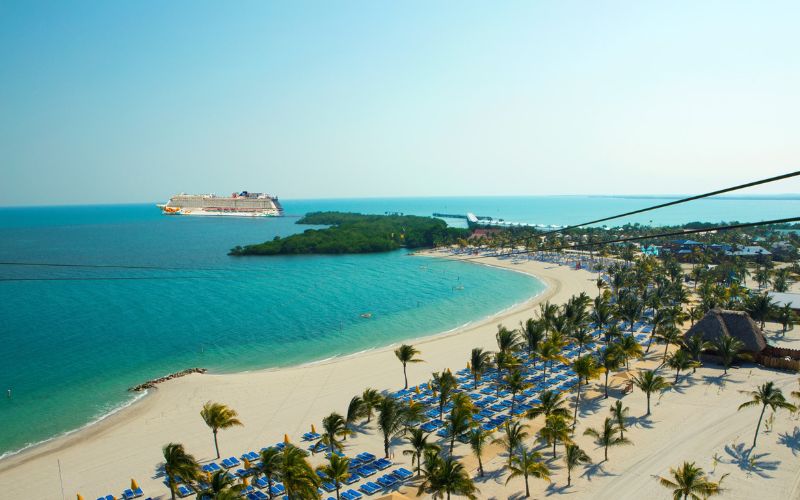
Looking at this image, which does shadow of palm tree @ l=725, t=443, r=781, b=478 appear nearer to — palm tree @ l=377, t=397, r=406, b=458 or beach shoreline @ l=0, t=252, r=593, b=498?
palm tree @ l=377, t=397, r=406, b=458

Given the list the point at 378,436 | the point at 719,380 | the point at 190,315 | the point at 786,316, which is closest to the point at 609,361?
the point at 719,380

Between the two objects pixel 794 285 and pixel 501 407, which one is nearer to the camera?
pixel 501 407

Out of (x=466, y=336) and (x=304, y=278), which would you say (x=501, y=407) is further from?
(x=304, y=278)

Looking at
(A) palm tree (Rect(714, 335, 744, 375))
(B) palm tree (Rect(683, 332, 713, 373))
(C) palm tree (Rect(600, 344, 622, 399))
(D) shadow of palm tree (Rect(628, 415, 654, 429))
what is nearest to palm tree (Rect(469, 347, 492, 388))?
(C) palm tree (Rect(600, 344, 622, 399))

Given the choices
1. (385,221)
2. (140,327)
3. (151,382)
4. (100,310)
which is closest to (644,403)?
(151,382)

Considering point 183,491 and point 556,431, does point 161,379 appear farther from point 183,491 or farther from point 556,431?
point 556,431

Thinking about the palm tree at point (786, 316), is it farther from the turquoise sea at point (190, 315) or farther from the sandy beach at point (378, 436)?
the turquoise sea at point (190, 315)

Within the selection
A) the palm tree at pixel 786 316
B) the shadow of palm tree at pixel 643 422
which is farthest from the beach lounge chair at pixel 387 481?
the palm tree at pixel 786 316
